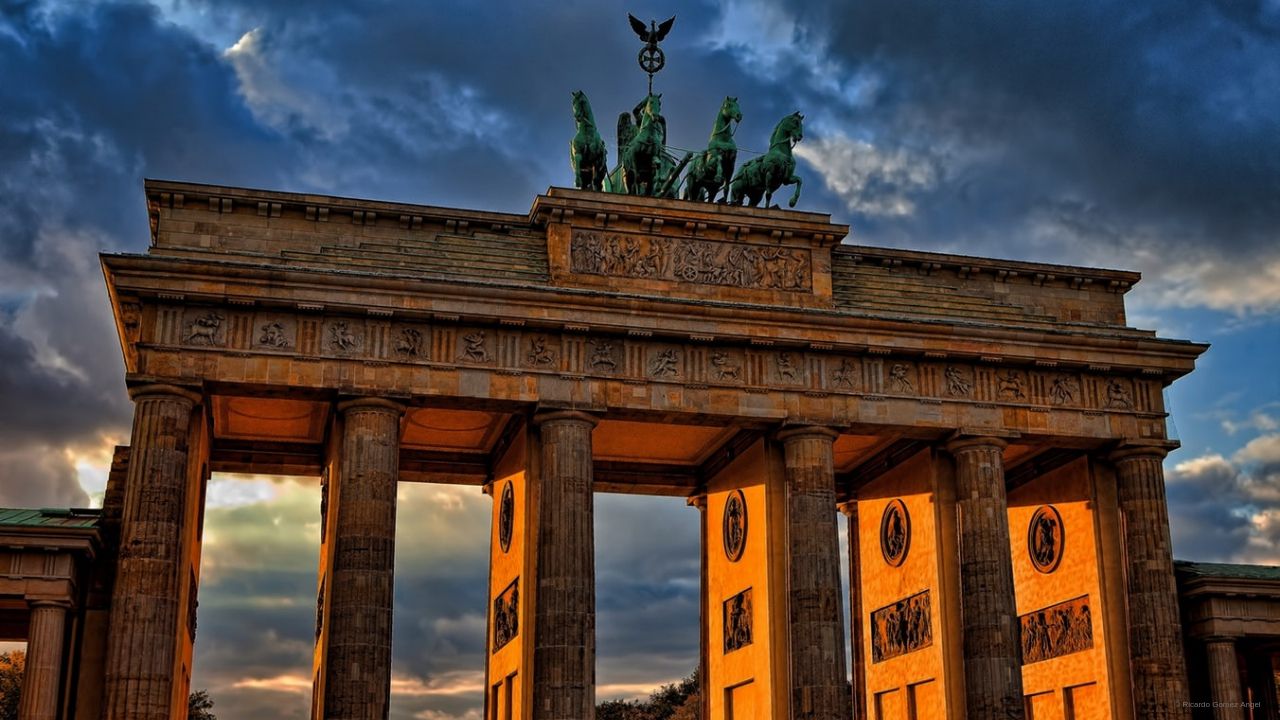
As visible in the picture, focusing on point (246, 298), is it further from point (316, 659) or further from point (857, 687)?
point (857, 687)

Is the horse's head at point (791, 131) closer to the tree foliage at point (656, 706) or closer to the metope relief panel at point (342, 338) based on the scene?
the metope relief panel at point (342, 338)

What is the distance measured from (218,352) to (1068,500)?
73.9 feet

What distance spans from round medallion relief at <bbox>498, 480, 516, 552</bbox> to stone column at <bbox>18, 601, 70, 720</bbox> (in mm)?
10900

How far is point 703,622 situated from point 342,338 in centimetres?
1396

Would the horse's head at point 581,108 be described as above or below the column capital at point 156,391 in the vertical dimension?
above

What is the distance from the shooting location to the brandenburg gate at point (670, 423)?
101ft

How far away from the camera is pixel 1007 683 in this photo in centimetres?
3300

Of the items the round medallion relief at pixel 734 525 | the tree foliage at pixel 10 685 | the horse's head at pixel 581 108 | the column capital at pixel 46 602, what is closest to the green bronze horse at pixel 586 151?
the horse's head at pixel 581 108

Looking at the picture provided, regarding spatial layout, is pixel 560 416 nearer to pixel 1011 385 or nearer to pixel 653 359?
pixel 653 359

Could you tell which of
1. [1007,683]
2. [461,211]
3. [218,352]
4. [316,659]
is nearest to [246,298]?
[218,352]

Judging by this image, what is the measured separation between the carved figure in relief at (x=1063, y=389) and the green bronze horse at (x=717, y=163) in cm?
983

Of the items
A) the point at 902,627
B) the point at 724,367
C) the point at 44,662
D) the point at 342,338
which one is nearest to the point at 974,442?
the point at 902,627

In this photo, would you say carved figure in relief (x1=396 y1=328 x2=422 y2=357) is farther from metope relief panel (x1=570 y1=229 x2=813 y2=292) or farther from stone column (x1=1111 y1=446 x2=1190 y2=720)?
stone column (x1=1111 y1=446 x2=1190 y2=720)

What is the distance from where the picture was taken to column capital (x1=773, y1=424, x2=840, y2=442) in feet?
111
